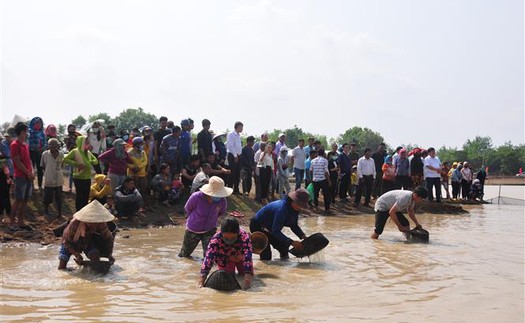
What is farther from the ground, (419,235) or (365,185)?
(365,185)

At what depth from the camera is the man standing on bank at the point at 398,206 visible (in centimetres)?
1082

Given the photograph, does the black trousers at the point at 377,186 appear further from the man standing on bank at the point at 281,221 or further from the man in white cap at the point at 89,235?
the man in white cap at the point at 89,235

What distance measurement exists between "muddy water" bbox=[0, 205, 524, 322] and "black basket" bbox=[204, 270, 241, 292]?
101 millimetres

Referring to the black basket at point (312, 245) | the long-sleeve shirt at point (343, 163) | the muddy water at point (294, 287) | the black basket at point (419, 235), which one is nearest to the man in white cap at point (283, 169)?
the long-sleeve shirt at point (343, 163)

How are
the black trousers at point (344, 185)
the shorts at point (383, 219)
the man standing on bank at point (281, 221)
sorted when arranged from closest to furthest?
the man standing on bank at point (281, 221) < the shorts at point (383, 219) < the black trousers at point (344, 185)

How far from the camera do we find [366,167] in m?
17.1

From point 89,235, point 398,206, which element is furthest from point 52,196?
point 398,206

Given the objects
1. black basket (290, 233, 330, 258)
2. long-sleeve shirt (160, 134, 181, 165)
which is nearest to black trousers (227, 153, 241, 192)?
long-sleeve shirt (160, 134, 181, 165)

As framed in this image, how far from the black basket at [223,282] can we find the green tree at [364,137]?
8017cm

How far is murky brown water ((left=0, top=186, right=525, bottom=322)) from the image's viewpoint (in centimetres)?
589

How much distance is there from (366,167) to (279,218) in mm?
8960

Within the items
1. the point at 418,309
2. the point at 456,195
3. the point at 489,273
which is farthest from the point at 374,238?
the point at 456,195

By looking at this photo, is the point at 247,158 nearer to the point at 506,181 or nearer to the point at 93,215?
the point at 93,215

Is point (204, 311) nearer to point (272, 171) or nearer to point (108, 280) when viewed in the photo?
point (108, 280)
